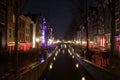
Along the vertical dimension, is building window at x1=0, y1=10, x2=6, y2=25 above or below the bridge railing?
above

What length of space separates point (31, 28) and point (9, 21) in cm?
3538

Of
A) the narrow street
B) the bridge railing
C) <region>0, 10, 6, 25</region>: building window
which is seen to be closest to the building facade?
<region>0, 10, 6, 25</region>: building window

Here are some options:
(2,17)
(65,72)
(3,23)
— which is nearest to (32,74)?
(65,72)

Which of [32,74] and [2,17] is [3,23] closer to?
[2,17]

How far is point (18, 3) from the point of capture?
2261 centimetres

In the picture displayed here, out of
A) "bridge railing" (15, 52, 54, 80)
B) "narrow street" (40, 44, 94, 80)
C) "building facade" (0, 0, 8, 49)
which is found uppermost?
"building facade" (0, 0, 8, 49)

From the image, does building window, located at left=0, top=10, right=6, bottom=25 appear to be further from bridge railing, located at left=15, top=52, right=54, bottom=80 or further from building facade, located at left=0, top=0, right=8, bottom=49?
bridge railing, located at left=15, top=52, right=54, bottom=80

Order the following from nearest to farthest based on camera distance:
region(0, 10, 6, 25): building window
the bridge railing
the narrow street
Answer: the bridge railing, the narrow street, region(0, 10, 6, 25): building window

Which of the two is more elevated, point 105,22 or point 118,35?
point 105,22

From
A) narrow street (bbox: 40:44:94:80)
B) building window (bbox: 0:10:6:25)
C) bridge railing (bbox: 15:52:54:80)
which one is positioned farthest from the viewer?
building window (bbox: 0:10:6:25)

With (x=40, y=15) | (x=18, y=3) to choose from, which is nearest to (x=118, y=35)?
(x=18, y=3)

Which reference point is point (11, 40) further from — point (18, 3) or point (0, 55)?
point (18, 3)

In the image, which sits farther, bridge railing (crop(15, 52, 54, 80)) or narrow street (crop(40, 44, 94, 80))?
narrow street (crop(40, 44, 94, 80))

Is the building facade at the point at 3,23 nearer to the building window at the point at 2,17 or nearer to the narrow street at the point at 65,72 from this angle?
the building window at the point at 2,17
